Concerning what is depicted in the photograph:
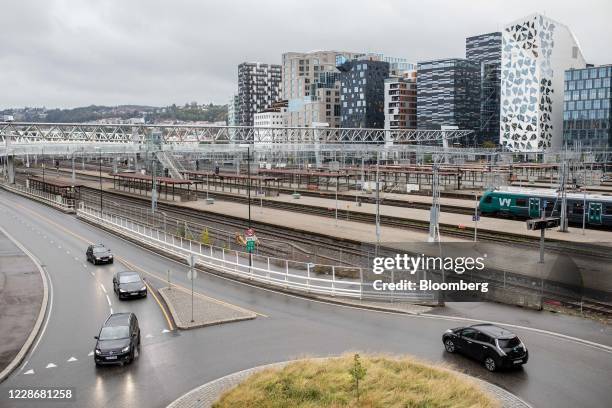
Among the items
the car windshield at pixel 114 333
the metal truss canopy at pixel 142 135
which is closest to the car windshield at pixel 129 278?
the car windshield at pixel 114 333

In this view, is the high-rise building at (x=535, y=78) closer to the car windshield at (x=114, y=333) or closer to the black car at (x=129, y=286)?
the black car at (x=129, y=286)

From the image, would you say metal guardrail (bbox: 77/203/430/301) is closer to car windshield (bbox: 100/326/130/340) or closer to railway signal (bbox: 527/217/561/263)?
railway signal (bbox: 527/217/561/263)

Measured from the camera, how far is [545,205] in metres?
46.2

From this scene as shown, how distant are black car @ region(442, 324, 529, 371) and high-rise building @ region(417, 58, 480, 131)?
524ft

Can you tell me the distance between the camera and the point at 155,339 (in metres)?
20.1

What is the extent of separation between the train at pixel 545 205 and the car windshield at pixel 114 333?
113 ft

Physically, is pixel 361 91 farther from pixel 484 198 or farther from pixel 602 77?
pixel 484 198

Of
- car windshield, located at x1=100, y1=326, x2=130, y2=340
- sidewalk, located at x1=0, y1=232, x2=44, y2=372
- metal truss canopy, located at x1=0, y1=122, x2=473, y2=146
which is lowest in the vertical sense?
sidewalk, located at x1=0, y1=232, x2=44, y2=372

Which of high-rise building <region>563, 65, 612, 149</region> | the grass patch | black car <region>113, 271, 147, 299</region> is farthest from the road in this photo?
high-rise building <region>563, 65, 612, 149</region>

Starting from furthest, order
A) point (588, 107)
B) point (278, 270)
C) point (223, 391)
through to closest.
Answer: point (588, 107)
point (278, 270)
point (223, 391)

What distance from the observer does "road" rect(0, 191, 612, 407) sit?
50.9ft

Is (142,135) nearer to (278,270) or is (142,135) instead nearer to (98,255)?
(98,255)

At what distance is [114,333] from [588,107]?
128406 millimetres

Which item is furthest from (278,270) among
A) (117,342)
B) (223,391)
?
(223,391)
